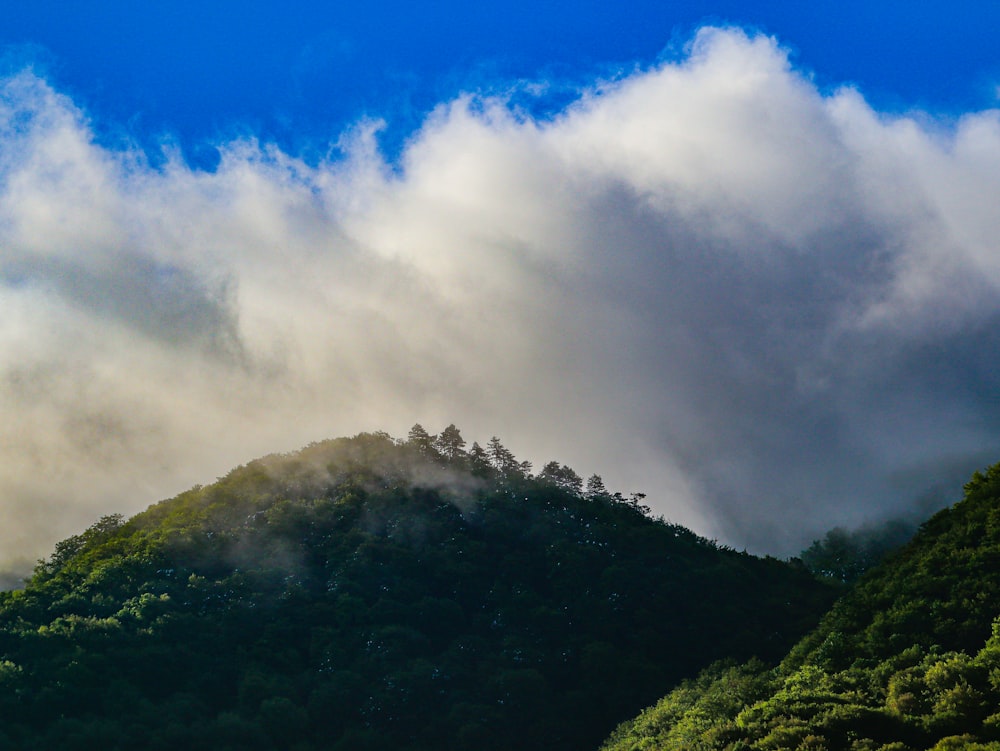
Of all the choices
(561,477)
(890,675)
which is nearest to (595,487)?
(561,477)

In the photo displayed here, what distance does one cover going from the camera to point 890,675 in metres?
44.7

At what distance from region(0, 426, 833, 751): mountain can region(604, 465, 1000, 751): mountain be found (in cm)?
1293

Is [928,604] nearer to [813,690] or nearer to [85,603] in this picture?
[813,690]

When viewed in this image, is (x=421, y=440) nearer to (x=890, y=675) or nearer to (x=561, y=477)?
(x=561, y=477)

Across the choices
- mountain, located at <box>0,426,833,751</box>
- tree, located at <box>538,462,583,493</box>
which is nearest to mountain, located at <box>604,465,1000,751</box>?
mountain, located at <box>0,426,833,751</box>

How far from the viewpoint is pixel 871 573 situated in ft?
195

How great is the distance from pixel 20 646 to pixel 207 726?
578 inches

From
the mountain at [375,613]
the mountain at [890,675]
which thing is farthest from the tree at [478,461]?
the mountain at [890,675]

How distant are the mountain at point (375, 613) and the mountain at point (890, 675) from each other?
42.4 ft

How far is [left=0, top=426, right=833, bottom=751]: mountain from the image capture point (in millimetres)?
64250

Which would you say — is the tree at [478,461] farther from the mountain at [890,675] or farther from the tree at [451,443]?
the mountain at [890,675]

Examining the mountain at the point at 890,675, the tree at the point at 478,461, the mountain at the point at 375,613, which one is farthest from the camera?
the tree at the point at 478,461

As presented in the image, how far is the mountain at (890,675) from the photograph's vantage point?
37.1 m

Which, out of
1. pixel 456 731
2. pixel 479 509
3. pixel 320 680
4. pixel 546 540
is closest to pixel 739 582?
pixel 546 540
